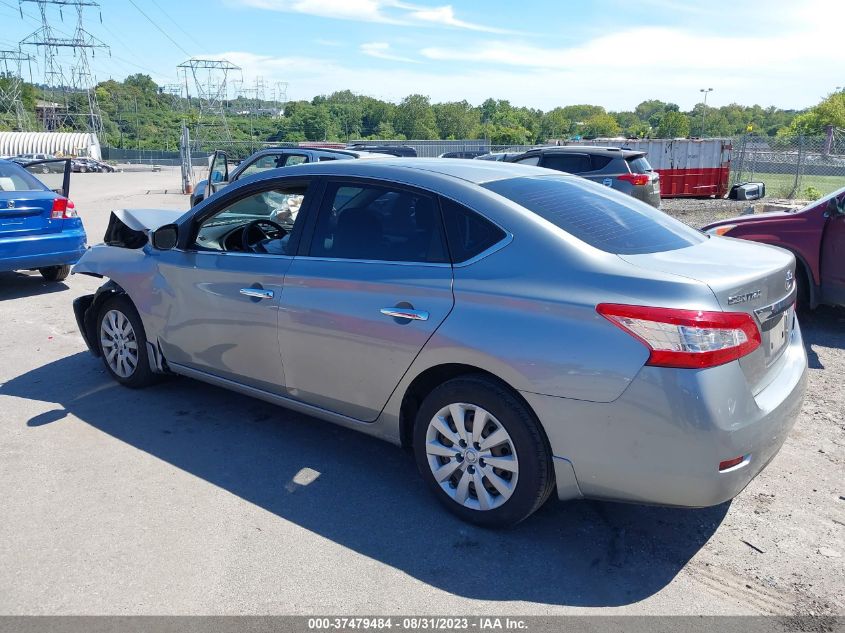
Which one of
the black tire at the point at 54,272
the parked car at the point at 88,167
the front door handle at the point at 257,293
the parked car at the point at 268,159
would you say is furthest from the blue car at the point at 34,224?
the parked car at the point at 88,167

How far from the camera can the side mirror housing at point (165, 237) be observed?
4.77 metres

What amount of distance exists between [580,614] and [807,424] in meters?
Result: 2.81

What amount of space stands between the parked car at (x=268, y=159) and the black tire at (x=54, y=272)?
6.97 ft

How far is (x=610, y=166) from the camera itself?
48.0 feet

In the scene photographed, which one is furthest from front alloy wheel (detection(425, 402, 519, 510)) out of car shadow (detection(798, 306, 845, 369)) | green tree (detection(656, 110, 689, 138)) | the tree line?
green tree (detection(656, 110, 689, 138))

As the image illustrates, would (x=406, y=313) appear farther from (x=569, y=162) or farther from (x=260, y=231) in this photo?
(x=569, y=162)

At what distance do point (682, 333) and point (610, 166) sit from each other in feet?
41.2

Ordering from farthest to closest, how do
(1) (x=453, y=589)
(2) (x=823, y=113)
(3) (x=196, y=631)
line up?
1. (2) (x=823, y=113)
2. (1) (x=453, y=589)
3. (3) (x=196, y=631)

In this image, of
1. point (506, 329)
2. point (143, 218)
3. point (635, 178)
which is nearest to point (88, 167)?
point (635, 178)

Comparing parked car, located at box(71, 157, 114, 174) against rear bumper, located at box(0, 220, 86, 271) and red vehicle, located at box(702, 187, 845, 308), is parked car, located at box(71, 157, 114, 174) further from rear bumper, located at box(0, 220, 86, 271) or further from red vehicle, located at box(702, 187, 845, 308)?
red vehicle, located at box(702, 187, 845, 308)

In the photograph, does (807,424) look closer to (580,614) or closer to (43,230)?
(580,614)

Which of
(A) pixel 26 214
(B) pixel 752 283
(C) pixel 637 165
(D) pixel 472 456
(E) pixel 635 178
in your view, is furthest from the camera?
(C) pixel 637 165

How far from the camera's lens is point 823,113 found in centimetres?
7394

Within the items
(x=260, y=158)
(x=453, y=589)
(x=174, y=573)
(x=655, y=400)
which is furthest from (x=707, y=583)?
(x=260, y=158)
